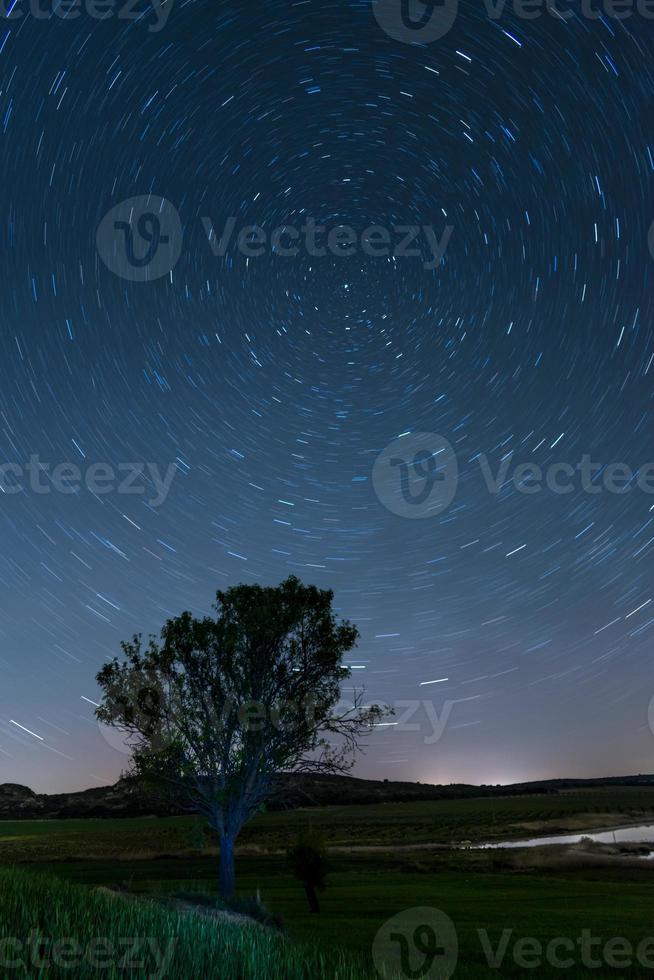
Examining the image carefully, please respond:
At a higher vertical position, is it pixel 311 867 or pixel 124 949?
pixel 124 949

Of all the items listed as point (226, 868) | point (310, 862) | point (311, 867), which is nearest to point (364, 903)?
point (311, 867)

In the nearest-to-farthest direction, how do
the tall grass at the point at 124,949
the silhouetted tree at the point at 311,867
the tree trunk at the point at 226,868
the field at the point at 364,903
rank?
the tall grass at the point at 124,949
the field at the point at 364,903
the silhouetted tree at the point at 311,867
the tree trunk at the point at 226,868

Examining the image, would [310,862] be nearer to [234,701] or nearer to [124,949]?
[234,701]

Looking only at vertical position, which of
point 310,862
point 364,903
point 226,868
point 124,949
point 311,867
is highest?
point 124,949

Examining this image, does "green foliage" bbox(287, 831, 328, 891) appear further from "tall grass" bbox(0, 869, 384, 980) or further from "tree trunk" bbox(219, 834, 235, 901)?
"tall grass" bbox(0, 869, 384, 980)

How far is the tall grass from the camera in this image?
6137 mm

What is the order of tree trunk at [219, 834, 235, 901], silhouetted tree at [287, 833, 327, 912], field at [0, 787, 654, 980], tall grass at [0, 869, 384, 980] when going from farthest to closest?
tree trunk at [219, 834, 235, 901] → silhouetted tree at [287, 833, 327, 912] → field at [0, 787, 654, 980] → tall grass at [0, 869, 384, 980]

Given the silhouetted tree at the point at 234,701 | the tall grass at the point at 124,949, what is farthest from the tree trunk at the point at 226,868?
the tall grass at the point at 124,949

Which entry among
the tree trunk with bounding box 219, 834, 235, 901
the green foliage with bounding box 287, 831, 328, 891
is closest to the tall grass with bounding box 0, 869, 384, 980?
the green foliage with bounding box 287, 831, 328, 891

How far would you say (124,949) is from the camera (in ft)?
22.2

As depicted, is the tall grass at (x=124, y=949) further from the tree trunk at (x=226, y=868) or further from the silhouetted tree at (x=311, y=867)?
the tree trunk at (x=226, y=868)

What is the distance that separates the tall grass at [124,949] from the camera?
20.1ft

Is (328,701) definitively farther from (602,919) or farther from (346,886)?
(602,919)

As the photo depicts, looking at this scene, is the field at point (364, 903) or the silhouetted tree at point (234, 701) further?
the silhouetted tree at point (234, 701)
